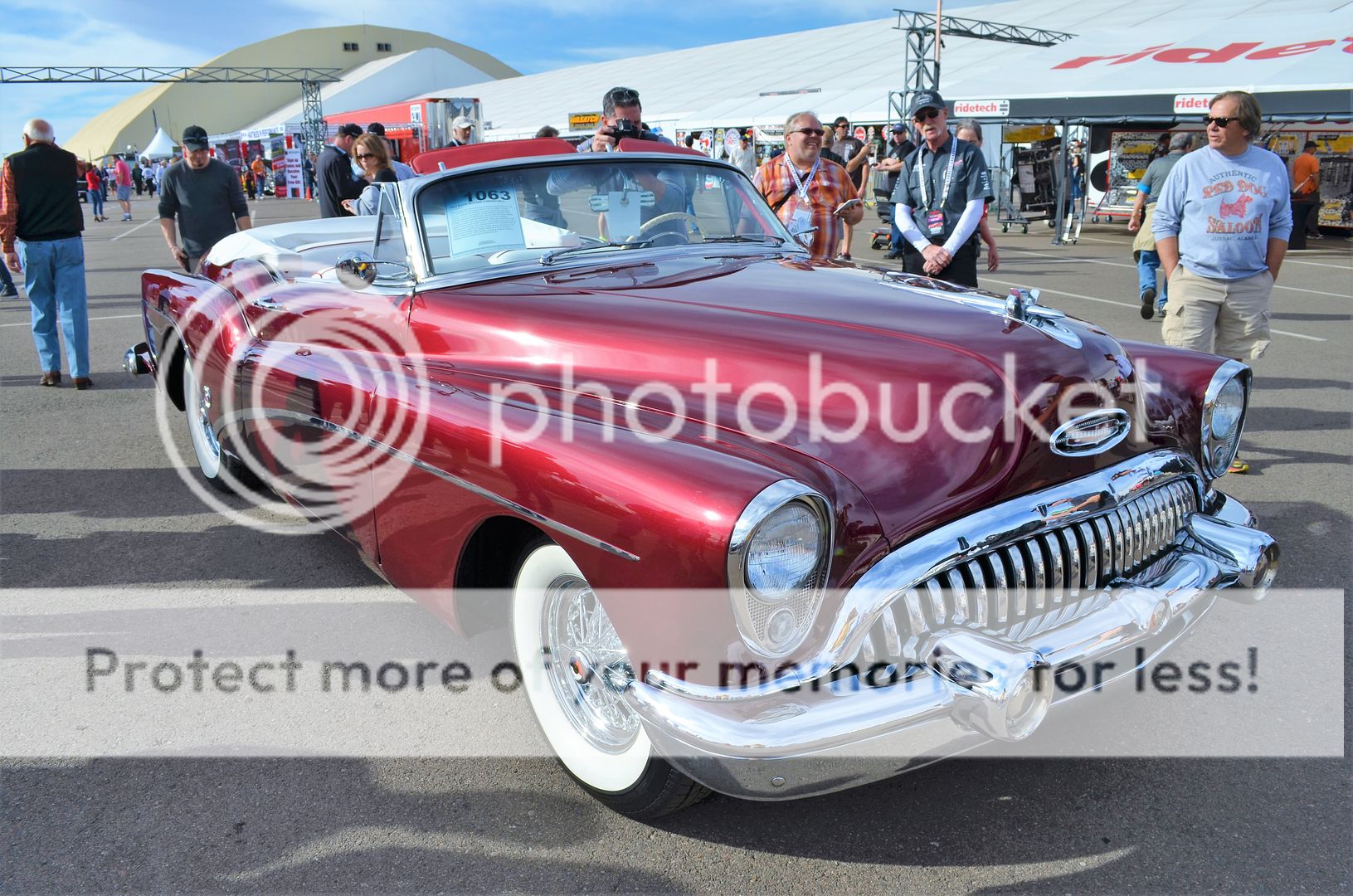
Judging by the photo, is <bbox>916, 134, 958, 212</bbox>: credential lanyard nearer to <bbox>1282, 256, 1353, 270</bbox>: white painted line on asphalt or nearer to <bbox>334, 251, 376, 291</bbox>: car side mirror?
<bbox>334, 251, 376, 291</bbox>: car side mirror

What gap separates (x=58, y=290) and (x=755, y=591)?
21.5 feet

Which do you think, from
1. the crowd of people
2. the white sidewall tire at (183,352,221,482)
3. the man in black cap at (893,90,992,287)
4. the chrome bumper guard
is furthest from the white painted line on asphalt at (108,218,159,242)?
the man in black cap at (893,90,992,287)

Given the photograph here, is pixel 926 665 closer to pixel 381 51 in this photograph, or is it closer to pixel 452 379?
pixel 452 379

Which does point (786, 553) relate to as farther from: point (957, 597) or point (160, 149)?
point (160, 149)

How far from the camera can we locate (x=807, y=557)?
2000 mm

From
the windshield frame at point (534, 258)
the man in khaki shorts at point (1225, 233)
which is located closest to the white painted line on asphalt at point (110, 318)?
the windshield frame at point (534, 258)

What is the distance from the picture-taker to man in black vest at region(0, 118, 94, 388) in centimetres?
645

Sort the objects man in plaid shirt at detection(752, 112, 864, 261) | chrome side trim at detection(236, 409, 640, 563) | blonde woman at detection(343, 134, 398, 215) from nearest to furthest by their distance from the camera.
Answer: chrome side trim at detection(236, 409, 640, 563), man in plaid shirt at detection(752, 112, 864, 261), blonde woman at detection(343, 134, 398, 215)

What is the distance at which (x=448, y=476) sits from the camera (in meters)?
2.54

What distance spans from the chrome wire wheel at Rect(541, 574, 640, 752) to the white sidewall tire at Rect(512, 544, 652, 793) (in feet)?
0.06

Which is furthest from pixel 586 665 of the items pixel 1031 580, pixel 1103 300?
pixel 1103 300

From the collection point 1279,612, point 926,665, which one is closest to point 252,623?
point 926,665

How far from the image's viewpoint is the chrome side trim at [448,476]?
2.09m

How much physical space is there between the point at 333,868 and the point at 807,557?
1285mm
